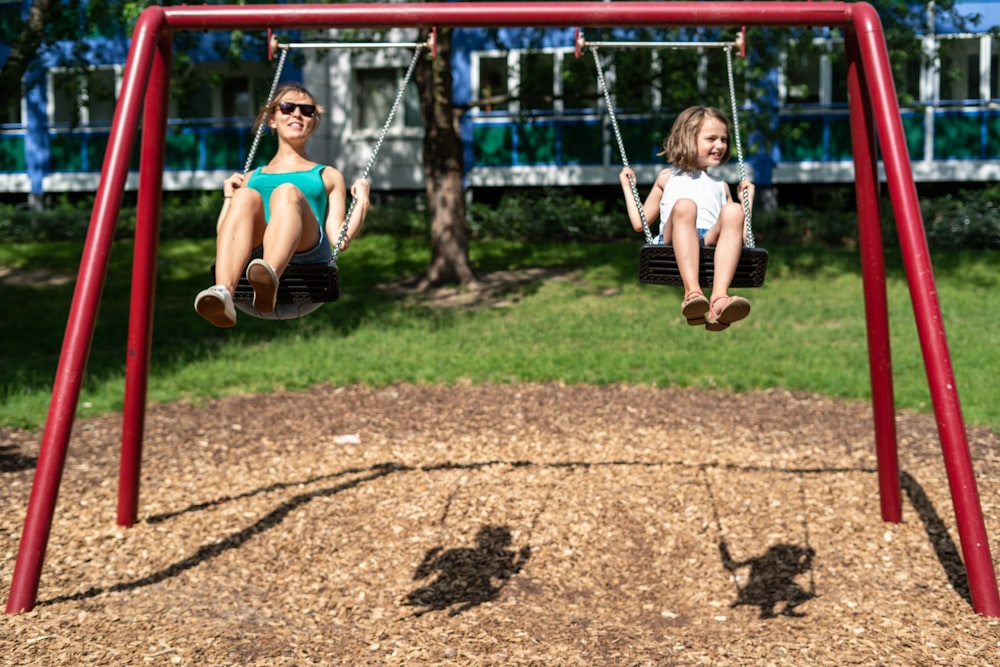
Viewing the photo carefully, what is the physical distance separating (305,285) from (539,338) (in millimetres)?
6836

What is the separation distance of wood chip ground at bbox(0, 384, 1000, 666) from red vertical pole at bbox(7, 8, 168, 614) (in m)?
0.21

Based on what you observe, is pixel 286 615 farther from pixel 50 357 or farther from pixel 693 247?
pixel 50 357

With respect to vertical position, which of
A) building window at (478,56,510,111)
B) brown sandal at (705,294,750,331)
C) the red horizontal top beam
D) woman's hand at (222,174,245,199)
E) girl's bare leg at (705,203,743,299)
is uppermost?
building window at (478,56,510,111)

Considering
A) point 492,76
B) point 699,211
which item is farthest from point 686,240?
point 492,76

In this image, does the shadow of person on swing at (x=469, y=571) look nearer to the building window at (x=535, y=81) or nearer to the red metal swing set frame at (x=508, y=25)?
the red metal swing set frame at (x=508, y=25)

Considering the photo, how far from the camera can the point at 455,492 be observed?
6.38 m

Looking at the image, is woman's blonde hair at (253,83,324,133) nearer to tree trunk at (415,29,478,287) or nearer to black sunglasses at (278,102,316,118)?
black sunglasses at (278,102,316,118)

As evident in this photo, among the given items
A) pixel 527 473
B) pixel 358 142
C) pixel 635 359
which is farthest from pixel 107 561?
pixel 358 142

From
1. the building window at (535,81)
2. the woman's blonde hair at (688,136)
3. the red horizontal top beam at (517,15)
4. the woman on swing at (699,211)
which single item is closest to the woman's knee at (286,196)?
the red horizontal top beam at (517,15)

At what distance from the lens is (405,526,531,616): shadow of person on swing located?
5023 millimetres

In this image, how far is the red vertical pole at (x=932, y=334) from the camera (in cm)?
446

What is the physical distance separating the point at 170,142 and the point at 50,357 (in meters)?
11.2

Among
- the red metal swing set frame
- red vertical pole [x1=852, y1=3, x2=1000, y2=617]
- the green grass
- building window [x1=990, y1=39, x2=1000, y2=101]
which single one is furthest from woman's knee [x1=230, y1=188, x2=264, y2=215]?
building window [x1=990, y1=39, x2=1000, y2=101]

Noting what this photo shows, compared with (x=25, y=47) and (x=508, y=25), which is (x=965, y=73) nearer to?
(x=25, y=47)
